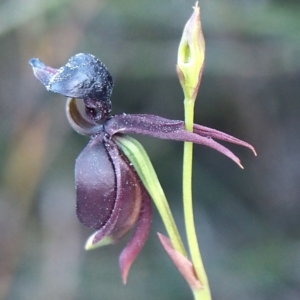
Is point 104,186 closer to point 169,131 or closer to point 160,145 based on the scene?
point 169,131

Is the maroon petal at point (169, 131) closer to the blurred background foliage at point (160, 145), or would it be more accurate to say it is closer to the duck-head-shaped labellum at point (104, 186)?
the duck-head-shaped labellum at point (104, 186)

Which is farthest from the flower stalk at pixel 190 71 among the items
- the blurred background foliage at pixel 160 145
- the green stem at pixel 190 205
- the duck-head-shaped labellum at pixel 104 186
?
the blurred background foliage at pixel 160 145

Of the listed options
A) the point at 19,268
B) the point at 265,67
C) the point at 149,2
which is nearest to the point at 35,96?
the point at 149,2

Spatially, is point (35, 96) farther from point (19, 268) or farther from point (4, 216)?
point (19, 268)

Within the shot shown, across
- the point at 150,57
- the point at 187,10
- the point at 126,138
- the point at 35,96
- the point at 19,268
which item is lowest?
the point at 19,268

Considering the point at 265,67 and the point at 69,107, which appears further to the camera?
the point at 265,67

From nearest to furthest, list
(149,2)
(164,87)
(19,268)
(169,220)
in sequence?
(169,220)
(149,2)
(164,87)
(19,268)

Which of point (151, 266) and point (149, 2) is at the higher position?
point (149, 2)

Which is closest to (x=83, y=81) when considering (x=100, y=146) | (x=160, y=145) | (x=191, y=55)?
(x=100, y=146)
